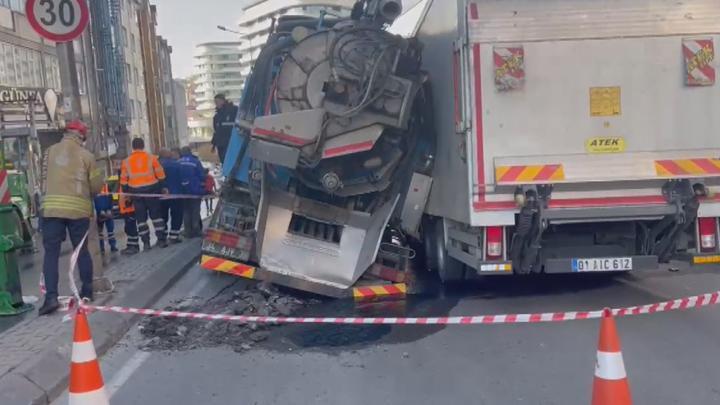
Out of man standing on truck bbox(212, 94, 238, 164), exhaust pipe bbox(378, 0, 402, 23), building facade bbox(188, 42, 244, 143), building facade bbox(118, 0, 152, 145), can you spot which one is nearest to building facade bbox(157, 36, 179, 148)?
building facade bbox(118, 0, 152, 145)

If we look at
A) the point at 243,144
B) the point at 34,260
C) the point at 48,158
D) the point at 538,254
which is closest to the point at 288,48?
the point at 243,144

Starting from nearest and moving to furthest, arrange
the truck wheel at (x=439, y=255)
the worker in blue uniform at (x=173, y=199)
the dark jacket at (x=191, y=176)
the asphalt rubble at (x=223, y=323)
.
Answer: the asphalt rubble at (x=223, y=323), the truck wheel at (x=439, y=255), the worker in blue uniform at (x=173, y=199), the dark jacket at (x=191, y=176)

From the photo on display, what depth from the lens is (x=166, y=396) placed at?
5379 millimetres

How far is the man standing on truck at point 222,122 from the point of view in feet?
44.8

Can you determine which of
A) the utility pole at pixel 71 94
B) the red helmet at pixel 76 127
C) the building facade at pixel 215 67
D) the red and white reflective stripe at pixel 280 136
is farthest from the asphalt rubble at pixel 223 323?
the building facade at pixel 215 67

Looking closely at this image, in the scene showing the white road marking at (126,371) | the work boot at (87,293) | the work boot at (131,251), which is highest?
the work boot at (87,293)

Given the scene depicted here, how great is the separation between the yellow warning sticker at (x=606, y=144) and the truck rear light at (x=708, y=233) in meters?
1.04

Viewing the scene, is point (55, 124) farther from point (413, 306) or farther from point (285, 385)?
point (285, 385)

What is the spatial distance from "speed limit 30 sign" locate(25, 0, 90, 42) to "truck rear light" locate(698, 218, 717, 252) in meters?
5.95

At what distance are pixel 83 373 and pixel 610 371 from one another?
108 inches

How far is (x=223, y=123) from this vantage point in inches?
528

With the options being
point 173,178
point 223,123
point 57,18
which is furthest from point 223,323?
point 223,123

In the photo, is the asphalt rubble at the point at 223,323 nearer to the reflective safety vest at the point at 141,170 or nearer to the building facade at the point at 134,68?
the reflective safety vest at the point at 141,170

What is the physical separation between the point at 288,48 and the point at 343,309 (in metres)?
2.81
